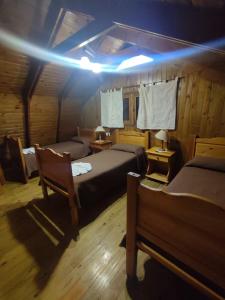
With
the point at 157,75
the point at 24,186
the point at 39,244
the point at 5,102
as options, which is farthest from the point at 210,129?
the point at 5,102

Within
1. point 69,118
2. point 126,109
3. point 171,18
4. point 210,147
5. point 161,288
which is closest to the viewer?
point 171,18

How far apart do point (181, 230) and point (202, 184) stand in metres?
1.04

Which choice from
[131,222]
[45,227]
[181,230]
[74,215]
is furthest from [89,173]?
[181,230]

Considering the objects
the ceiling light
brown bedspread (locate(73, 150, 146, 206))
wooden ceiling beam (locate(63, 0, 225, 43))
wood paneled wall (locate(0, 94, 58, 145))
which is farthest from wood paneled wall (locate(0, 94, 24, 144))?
wooden ceiling beam (locate(63, 0, 225, 43))

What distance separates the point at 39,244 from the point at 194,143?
2.68 m

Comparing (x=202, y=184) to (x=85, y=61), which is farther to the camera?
(x=85, y=61)

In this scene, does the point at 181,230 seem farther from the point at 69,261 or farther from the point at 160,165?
the point at 160,165

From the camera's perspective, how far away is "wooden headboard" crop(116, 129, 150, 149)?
3.50 m

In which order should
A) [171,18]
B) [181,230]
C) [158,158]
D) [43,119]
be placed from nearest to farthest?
1. [181,230]
2. [171,18]
3. [158,158]
4. [43,119]

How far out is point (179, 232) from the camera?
38.0 inches

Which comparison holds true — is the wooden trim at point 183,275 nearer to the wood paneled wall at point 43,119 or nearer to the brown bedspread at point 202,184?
the brown bedspread at point 202,184

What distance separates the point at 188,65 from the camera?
8.97ft

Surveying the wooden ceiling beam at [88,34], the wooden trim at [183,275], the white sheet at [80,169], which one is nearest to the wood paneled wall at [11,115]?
the wooden ceiling beam at [88,34]

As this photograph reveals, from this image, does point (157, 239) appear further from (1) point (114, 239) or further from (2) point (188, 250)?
(1) point (114, 239)
